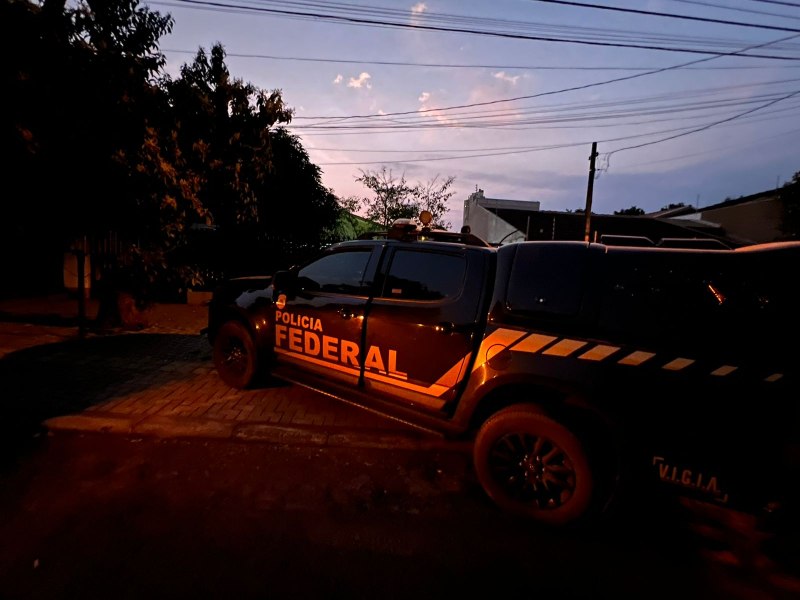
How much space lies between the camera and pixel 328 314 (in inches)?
152

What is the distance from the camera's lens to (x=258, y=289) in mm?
4590

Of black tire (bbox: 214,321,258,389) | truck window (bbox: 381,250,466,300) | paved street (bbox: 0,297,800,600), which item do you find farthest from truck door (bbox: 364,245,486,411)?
black tire (bbox: 214,321,258,389)

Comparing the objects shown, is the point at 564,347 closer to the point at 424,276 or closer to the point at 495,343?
the point at 495,343

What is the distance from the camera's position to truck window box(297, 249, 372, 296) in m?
3.81

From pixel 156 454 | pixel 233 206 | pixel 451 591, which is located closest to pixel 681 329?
pixel 451 591

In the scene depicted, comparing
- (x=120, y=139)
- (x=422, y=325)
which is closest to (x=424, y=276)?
(x=422, y=325)

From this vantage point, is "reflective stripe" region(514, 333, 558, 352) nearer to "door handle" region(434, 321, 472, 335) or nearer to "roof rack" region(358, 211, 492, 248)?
"door handle" region(434, 321, 472, 335)

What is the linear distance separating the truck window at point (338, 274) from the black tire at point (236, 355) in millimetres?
946

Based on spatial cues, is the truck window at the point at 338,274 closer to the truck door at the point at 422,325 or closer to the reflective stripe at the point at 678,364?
the truck door at the point at 422,325

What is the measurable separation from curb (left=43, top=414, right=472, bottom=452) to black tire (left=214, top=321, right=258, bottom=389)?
0.75 metres

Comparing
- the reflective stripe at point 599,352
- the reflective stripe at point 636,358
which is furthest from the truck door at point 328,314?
the reflective stripe at point 636,358

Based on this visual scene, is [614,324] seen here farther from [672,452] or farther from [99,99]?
[99,99]

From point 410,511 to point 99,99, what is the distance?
6.72 meters

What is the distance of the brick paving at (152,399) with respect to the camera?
12.3 ft
